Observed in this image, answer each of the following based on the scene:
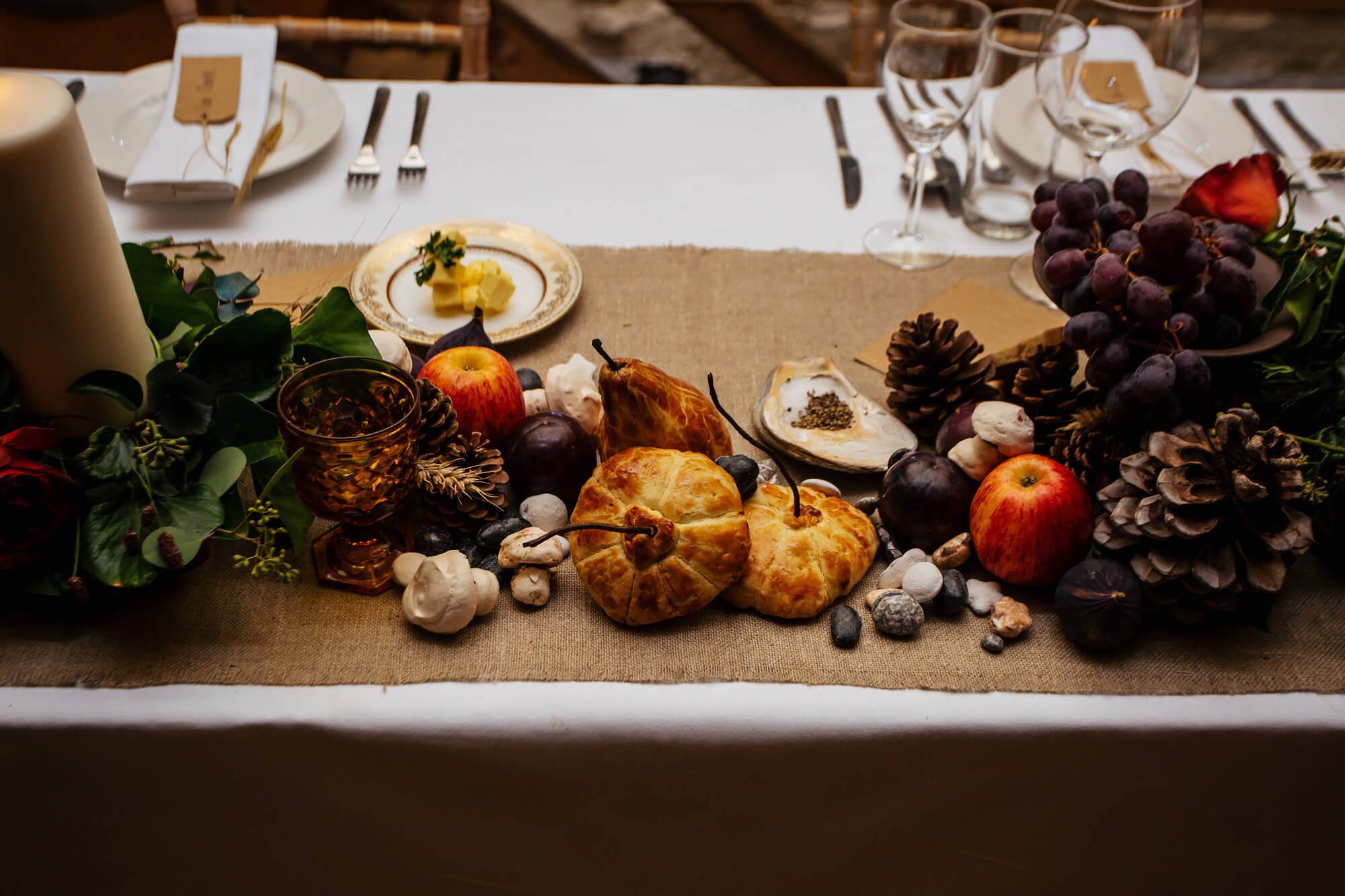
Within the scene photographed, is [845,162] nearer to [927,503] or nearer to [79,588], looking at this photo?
[927,503]

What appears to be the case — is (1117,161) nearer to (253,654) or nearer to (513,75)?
(253,654)

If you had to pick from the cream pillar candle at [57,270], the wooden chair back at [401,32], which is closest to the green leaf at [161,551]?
the cream pillar candle at [57,270]

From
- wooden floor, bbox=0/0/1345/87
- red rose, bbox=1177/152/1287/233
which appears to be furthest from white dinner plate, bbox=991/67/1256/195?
wooden floor, bbox=0/0/1345/87

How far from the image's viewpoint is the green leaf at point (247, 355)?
27.2 inches

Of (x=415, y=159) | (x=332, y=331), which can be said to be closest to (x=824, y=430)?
(x=332, y=331)

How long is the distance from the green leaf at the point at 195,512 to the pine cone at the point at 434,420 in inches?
6.0

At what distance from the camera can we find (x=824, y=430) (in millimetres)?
850

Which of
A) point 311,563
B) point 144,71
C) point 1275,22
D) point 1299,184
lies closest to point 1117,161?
point 1299,184

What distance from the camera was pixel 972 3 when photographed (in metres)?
1.07

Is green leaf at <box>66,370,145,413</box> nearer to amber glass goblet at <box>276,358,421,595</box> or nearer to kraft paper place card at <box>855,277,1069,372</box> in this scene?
amber glass goblet at <box>276,358,421,595</box>

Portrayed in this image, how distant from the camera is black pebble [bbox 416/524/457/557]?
73 cm

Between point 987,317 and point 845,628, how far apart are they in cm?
49

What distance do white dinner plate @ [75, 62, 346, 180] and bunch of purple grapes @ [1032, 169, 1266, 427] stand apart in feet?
3.02

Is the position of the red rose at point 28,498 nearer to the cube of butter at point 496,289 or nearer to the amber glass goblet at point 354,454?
the amber glass goblet at point 354,454
